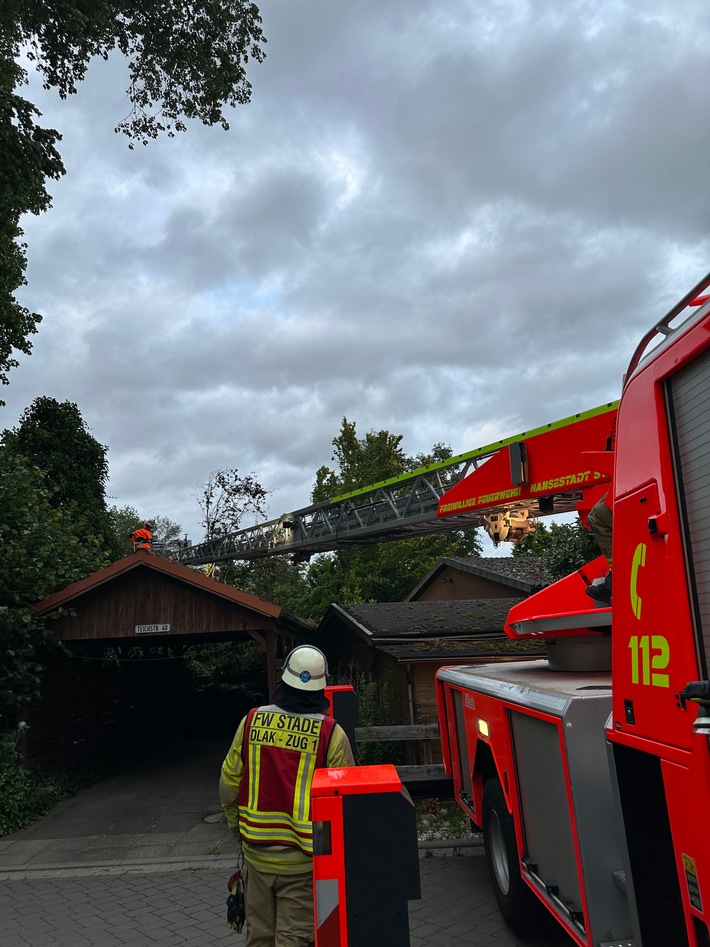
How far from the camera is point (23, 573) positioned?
10.6 meters

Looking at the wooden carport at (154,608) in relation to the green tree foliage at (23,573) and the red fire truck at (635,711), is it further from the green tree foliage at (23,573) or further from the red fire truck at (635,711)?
the red fire truck at (635,711)

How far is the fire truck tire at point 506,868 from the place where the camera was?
15.1ft

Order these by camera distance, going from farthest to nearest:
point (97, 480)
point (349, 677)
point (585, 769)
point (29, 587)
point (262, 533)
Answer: point (97, 480), point (262, 533), point (349, 677), point (29, 587), point (585, 769)

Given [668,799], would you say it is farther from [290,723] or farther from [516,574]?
[516,574]

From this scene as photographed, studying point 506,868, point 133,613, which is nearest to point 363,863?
point 506,868

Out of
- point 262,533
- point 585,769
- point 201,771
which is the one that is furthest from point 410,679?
point 262,533

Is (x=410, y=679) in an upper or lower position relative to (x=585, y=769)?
lower

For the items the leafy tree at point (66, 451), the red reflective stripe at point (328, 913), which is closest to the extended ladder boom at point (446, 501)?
the red reflective stripe at point (328, 913)

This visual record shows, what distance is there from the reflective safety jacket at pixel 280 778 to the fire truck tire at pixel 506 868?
200cm

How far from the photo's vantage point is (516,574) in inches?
872

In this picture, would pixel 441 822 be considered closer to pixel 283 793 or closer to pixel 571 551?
pixel 283 793

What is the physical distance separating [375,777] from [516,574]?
20.6 metres

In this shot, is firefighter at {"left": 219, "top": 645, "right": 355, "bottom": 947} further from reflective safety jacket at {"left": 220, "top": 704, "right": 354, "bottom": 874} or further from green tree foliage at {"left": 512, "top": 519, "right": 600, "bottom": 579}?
green tree foliage at {"left": 512, "top": 519, "right": 600, "bottom": 579}

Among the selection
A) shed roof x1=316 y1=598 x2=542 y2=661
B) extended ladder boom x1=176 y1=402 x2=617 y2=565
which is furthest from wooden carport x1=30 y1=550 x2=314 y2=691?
extended ladder boom x1=176 y1=402 x2=617 y2=565
